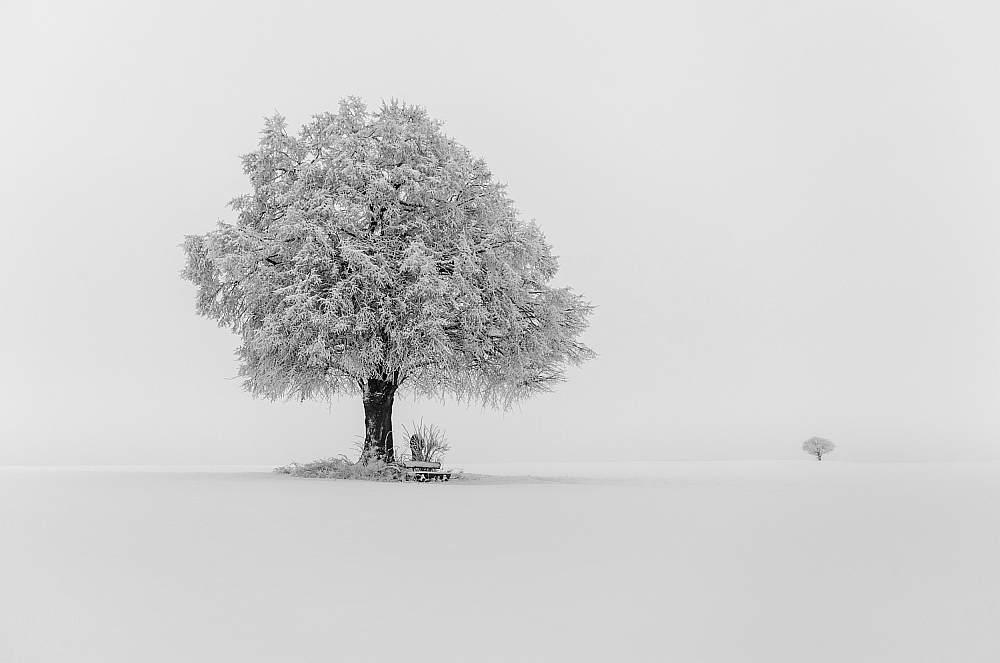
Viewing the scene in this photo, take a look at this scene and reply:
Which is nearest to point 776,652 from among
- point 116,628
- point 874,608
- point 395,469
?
point 874,608

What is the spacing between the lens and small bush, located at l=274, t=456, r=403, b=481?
70.9ft

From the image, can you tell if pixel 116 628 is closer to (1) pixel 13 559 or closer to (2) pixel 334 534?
(1) pixel 13 559

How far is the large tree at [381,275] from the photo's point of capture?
22031mm

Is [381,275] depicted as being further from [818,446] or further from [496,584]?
[818,446]

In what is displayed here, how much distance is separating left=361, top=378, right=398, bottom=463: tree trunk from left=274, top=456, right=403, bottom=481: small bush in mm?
832

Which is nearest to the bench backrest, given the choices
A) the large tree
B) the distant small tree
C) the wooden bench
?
the wooden bench

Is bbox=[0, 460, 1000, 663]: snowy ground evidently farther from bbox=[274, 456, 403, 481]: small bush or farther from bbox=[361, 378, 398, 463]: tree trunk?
bbox=[361, 378, 398, 463]: tree trunk

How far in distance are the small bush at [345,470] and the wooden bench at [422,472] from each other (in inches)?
8.6

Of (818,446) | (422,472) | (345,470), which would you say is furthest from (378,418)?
(818,446)

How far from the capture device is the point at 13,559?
750cm

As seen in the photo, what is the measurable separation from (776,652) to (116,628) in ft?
13.2

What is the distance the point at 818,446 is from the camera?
38000 millimetres

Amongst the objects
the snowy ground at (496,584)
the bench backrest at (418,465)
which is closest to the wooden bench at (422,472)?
the bench backrest at (418,465)

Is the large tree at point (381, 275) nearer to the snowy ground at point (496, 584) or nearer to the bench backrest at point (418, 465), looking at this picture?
the bench backrest at point (418, 465)
